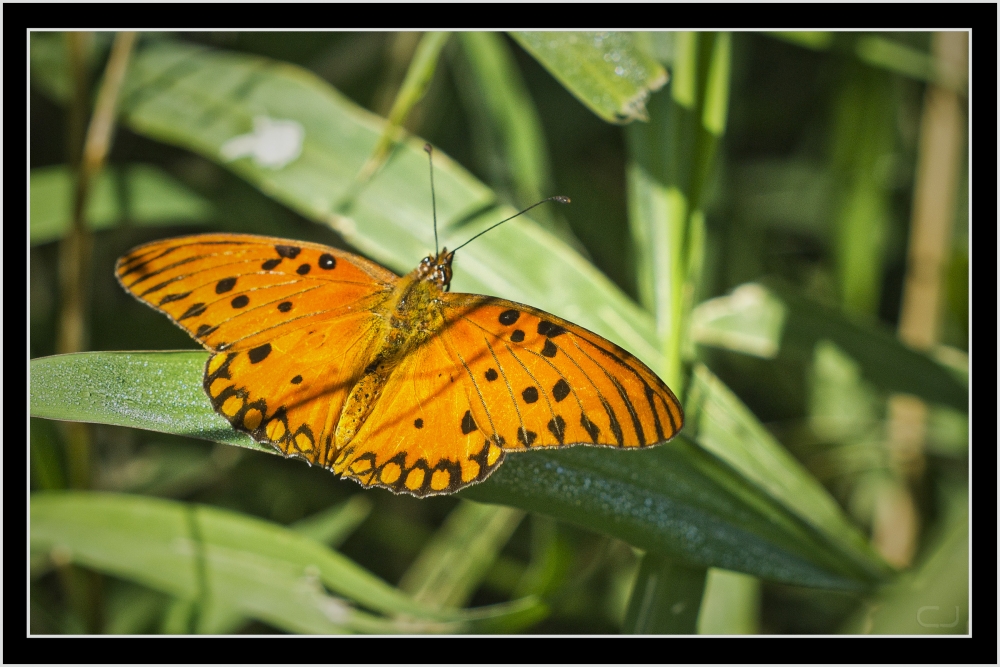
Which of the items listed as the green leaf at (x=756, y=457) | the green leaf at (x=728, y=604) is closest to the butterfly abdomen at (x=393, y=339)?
the green leaf at (x=756, y=457)

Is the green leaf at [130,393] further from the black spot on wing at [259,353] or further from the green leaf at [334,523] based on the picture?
the green leaf at [334,523]

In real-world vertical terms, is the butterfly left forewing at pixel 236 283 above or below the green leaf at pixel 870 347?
above

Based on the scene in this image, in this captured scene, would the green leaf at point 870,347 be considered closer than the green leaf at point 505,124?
Yes

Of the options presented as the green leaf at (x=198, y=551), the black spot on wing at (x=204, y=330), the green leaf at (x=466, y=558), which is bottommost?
the green leaf at (x=466, y=558)

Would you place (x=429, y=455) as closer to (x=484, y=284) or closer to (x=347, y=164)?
(x=484, y=284)

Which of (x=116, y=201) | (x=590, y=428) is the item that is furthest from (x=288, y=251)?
(x=116, y=201)

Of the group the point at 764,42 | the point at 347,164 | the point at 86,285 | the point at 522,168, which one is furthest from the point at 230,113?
the point at 764,42
